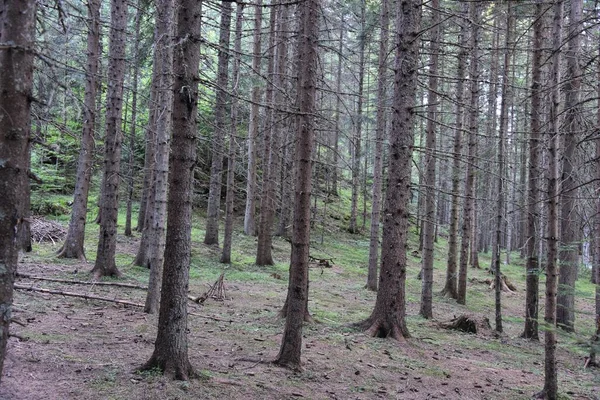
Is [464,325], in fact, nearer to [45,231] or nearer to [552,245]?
[552,245]

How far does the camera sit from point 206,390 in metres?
5.27

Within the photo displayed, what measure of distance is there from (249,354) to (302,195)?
8.78ft

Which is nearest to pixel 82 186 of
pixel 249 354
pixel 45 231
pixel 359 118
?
pixel 45 231

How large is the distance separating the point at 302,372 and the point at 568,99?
1044 cm

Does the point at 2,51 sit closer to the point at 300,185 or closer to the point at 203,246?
the point at 300,185

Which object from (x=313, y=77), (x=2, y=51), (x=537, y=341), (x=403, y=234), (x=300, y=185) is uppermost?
(x=313, y=77)

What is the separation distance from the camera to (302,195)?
21.6 feet

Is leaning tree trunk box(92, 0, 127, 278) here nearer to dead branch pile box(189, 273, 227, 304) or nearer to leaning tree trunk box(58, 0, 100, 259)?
leaning tree trunk box(58, 0, 100, 259)

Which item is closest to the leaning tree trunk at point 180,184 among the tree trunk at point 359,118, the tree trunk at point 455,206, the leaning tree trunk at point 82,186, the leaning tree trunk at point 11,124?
the leaning tree trunk at point 11,124

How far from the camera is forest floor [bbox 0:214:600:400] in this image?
17.3 ft

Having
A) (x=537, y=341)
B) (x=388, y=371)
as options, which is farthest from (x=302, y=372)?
(x=537, y=341)

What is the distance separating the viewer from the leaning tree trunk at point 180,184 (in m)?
5.30

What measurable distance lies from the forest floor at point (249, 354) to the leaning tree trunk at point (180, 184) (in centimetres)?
54

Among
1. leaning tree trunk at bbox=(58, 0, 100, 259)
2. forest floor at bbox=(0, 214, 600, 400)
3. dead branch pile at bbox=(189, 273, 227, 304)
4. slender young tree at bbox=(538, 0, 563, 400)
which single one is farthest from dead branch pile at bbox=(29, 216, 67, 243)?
slender young tree at bbox=(538, 0, 563, 400)
